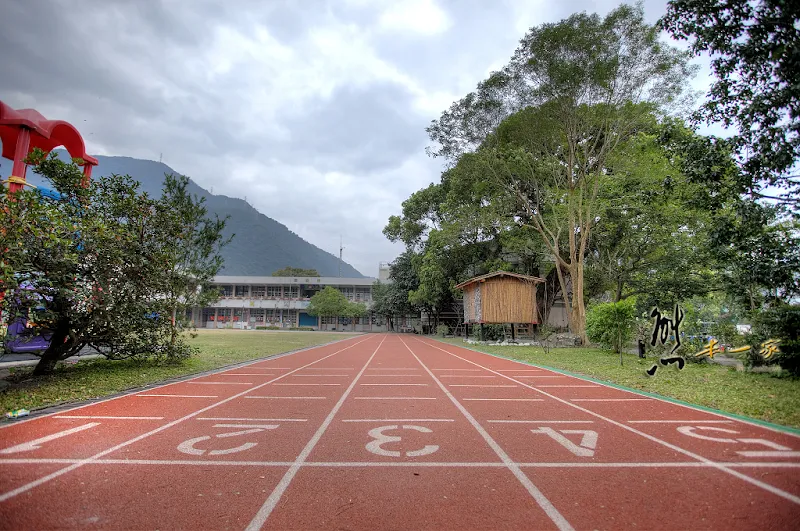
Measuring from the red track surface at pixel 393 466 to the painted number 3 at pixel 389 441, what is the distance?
0.04 m

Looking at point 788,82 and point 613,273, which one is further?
point 613,273

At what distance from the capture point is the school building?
2499 inches

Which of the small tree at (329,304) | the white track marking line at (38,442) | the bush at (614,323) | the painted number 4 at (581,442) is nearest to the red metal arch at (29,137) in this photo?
the white track marking line at (38,442)

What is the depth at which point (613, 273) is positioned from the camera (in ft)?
84.4

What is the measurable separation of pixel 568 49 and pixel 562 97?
1.95m

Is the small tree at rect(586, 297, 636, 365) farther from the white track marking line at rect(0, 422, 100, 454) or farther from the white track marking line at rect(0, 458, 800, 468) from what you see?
the white track marking line at rect(0, 422, 100, 454)

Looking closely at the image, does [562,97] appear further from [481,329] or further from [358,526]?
[358,526]

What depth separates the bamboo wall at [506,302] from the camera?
25562 millimetres

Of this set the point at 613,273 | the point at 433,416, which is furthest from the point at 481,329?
the point at 433,416

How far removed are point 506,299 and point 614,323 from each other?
339 inches

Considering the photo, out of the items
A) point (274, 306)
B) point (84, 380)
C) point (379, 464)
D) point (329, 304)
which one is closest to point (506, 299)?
point (84, 380)

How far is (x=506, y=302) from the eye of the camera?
25656 millimetres

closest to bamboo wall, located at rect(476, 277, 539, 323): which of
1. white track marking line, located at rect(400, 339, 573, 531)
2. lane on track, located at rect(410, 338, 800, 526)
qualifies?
lane on track, located at rect(410, 338, 800, 526)

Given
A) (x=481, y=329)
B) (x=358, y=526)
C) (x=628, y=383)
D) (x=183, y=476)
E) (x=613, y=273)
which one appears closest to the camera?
(x=358, y=526)
